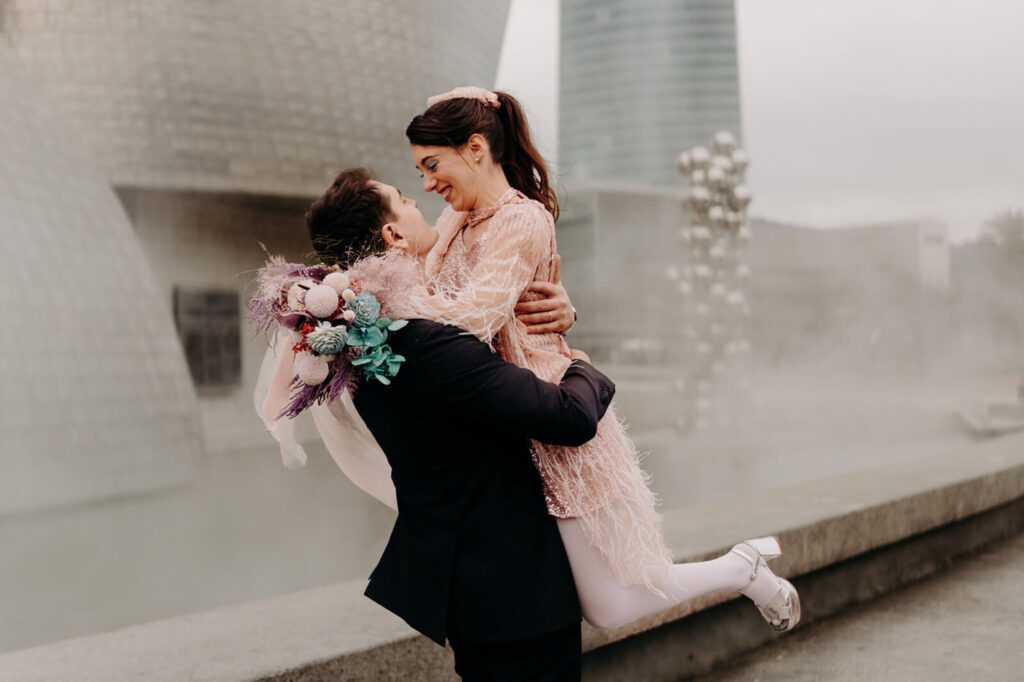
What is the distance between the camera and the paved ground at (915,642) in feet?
9.37

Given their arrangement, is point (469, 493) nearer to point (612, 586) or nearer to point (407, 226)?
point (612, 586)

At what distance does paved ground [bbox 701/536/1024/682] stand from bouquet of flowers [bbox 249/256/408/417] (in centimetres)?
196

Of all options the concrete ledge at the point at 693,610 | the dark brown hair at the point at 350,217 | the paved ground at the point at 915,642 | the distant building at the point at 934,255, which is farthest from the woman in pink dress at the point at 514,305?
the distant building at the point at 934,255

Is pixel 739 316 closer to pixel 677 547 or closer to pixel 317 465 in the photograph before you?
pixel 317 465

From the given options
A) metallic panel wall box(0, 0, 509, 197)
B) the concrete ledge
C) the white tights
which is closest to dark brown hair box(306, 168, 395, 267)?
the white tights

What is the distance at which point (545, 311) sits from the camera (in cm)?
158

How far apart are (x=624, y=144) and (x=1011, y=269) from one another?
134 feet

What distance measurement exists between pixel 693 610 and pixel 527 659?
4.40 feet

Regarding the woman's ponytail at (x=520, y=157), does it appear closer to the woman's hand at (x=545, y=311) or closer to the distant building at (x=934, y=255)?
the woman's hand at (x=545, y=311)

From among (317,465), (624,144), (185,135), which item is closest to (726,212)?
(317,465)

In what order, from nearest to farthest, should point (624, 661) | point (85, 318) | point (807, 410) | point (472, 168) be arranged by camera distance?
point (472, 168), point (624, 661), point (85, 318), point (807, 410)

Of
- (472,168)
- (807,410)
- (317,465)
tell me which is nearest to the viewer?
(472,168)

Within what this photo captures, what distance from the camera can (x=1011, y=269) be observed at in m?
22.7

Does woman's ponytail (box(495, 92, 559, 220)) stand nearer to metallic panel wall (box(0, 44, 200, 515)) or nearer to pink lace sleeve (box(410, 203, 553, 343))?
pink lace sleeve (box(410, 203, 553, 343))
